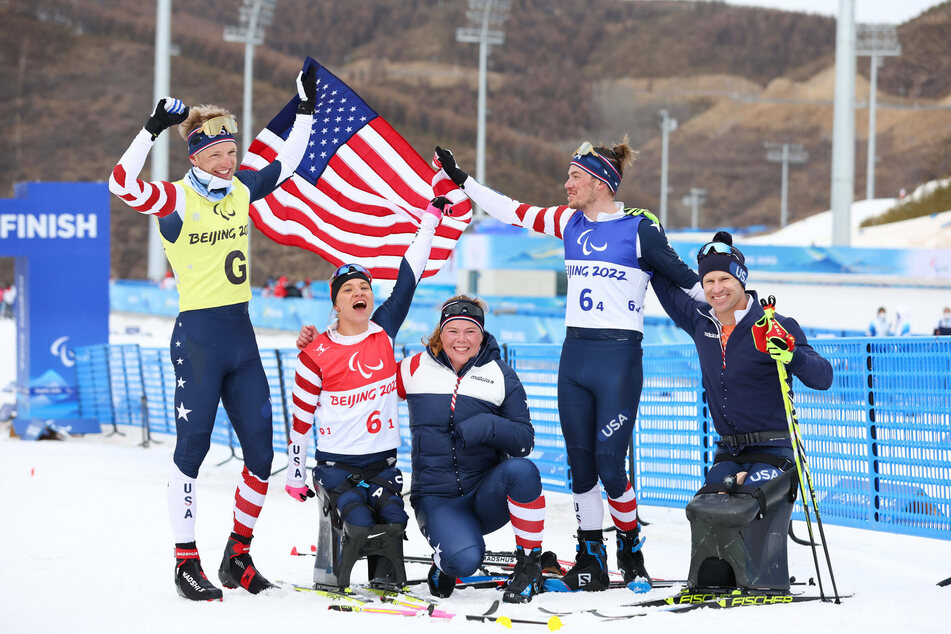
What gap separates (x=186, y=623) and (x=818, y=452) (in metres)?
4.39

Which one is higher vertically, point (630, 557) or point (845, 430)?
point (845, 430)

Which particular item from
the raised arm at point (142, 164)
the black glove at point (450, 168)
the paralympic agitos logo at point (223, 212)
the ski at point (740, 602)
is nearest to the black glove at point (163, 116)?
the raised arm at point (142, 164)

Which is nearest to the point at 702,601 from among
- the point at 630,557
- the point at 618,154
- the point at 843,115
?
the point at 630,557

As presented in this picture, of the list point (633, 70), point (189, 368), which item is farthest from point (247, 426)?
point (633, 70)

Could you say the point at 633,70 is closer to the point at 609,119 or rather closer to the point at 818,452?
the point at 609,119

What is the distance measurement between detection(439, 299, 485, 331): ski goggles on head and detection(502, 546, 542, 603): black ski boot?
116 centimetres

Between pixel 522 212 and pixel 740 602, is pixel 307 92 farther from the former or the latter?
pixel 740 602

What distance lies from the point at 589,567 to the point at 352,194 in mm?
2838

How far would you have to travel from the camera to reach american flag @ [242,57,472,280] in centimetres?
679

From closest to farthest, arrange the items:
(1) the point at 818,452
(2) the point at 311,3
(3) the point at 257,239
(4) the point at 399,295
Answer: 1. (4) the point at 399,295
2. (1) the point at 818,452
3. (3) the point at 257,239
4. (2) the point at 311,3

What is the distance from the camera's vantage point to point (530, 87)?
120m

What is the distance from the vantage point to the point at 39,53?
95.3 meters

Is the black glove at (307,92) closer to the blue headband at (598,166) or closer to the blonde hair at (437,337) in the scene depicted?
the blonde hair at (437,337)

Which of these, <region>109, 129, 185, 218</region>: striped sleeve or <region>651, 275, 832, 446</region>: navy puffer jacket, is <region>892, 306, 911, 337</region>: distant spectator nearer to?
<region>651, 275, 832, 446</region>: navy puffer jacket
